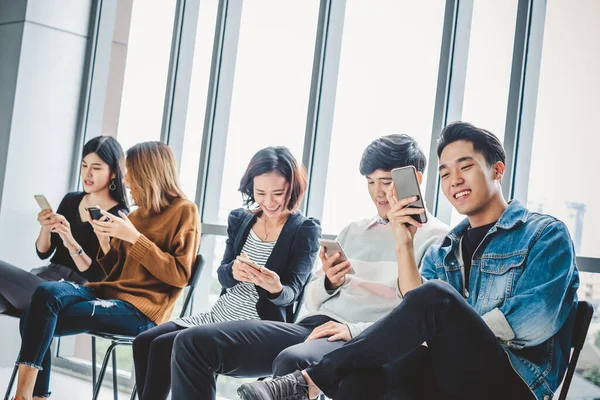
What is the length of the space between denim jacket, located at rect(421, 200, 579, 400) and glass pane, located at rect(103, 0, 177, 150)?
9.81ft

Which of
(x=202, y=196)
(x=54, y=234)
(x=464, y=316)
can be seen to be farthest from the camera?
(x=202, y=196)

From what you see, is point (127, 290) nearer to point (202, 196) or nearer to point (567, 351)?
point (202, 196)

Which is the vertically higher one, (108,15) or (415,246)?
(108,15)

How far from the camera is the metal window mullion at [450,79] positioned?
3164mm

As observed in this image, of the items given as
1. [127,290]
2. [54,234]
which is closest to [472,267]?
[127,290]

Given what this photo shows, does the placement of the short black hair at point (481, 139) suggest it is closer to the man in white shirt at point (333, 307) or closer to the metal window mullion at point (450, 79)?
the man in white shirt at point (333, 307)

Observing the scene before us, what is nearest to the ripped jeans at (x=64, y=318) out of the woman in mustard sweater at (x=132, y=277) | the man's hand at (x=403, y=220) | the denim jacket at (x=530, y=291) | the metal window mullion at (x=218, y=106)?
the woman in mustard sweater at (x=132, y=277)

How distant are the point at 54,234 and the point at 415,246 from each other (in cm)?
233

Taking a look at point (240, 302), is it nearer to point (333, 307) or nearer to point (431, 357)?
point (333, 307)

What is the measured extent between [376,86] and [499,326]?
71.4 inches

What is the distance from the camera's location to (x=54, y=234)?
3.94 meters

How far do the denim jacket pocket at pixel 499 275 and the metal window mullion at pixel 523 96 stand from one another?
0.80 meters

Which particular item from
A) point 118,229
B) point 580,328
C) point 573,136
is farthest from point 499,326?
point 118,229

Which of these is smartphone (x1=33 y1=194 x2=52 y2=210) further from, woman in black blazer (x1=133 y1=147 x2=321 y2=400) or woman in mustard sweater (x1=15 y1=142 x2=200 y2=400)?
woman in black blazer (x1=133 y1=147 x2=321 y2=400)
